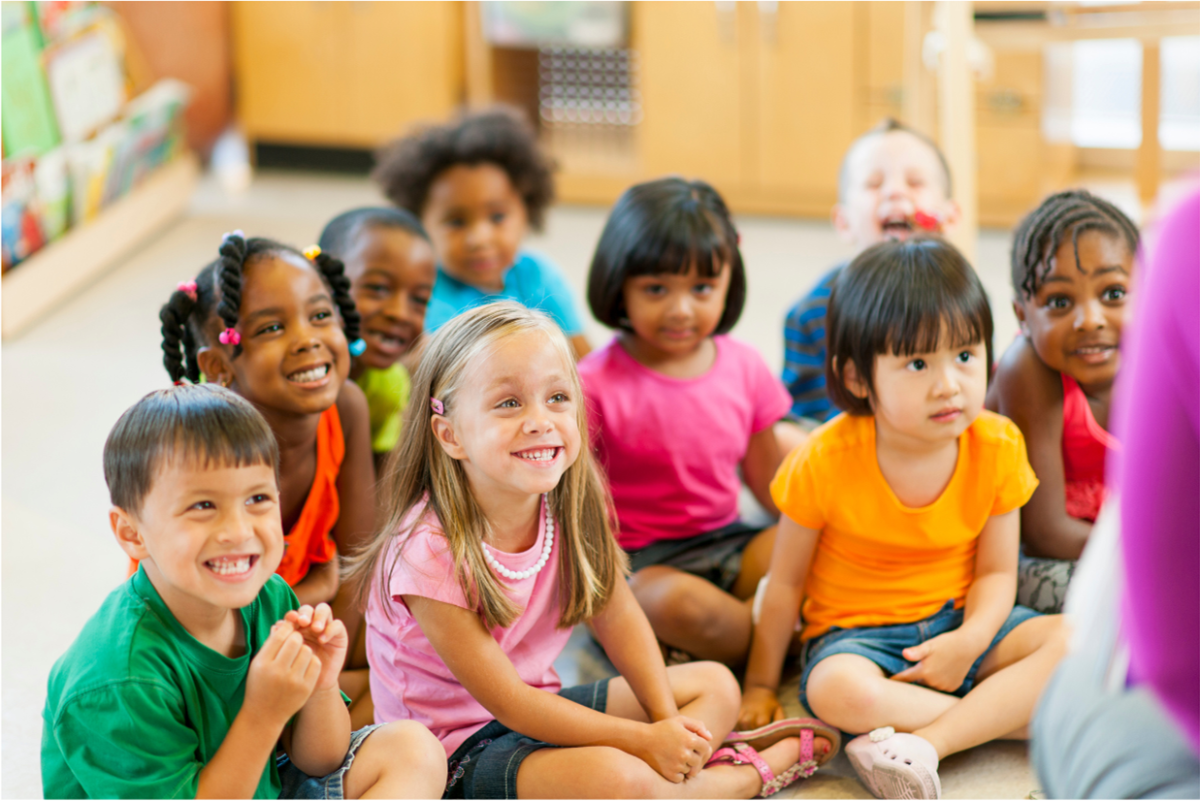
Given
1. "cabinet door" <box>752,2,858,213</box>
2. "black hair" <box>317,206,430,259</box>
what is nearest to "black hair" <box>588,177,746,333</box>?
"black hair" <box>317,206,430,259</box>

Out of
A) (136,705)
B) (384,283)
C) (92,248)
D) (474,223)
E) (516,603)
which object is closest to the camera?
(136,705)

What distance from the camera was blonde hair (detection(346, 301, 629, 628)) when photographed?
1200 mm

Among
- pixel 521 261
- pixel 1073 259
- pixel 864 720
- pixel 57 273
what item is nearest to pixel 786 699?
pixel 864 720

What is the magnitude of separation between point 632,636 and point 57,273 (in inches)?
82.9

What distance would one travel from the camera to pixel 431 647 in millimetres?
1236

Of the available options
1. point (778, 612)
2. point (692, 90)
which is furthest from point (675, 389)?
point (692, 90)

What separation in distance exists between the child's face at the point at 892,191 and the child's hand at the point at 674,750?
3.01ft

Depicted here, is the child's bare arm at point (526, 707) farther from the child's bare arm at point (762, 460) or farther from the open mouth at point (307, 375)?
the child's bare arm at point (762, 460)

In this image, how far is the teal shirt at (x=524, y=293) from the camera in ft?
6.43

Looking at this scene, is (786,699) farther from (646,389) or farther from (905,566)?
(646,389)

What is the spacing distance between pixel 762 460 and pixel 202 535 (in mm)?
906

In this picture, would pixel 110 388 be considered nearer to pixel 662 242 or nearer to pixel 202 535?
pixel 662 242

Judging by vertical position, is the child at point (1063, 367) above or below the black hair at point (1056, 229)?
below

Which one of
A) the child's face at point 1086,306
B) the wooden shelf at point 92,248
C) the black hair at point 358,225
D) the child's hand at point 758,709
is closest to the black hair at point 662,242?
the black hair at point 358,225
